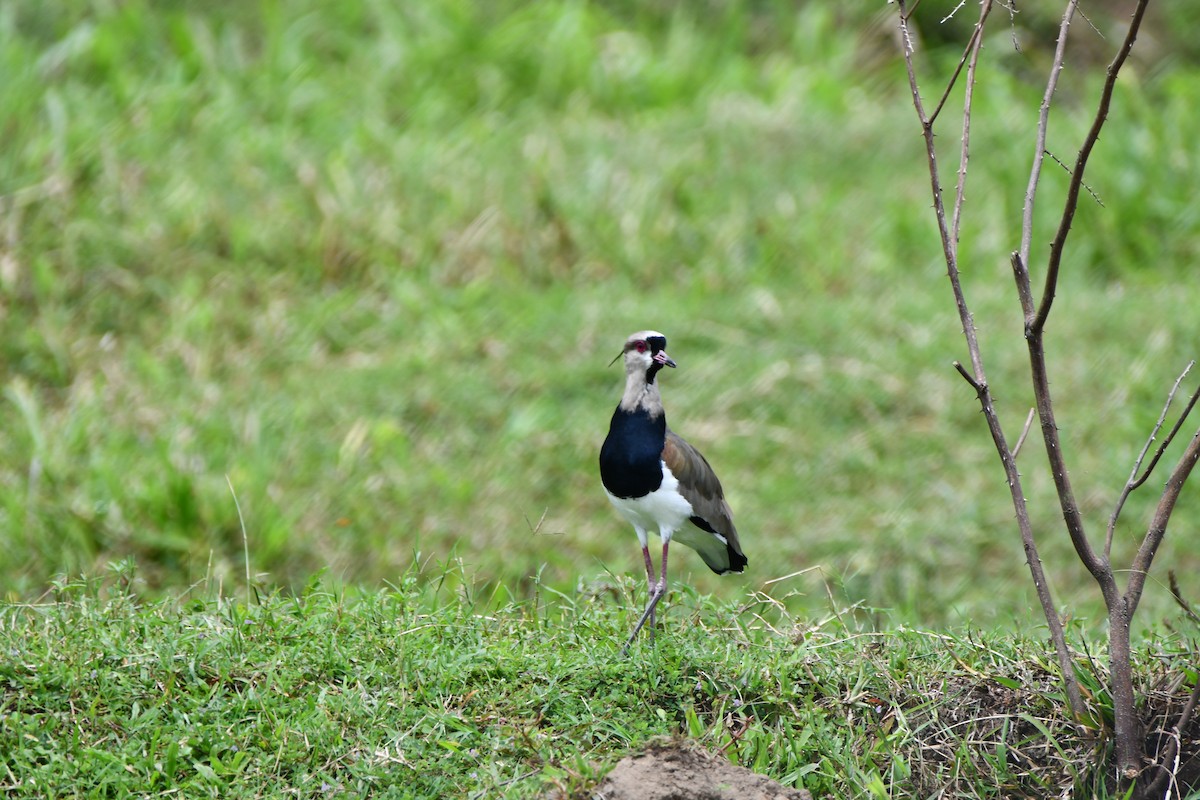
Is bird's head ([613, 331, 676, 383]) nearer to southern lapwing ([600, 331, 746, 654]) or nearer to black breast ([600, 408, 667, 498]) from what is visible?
southern lapwing ([600, 331, 746, 654])

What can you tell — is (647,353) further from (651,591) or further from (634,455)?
(651,591)

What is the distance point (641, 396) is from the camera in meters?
3.69

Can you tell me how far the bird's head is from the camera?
12.0 ft

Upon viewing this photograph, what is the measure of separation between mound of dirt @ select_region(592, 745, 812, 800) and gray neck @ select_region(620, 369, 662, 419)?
2.90 ft

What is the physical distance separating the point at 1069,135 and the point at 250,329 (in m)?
5.05

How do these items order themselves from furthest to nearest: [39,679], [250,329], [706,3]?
1. [706,3]
2. [250,329]
3. [39,679]

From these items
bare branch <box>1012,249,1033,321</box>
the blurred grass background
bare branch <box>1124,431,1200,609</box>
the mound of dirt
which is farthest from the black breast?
bare branch <box>1124,431,1200,609</box>

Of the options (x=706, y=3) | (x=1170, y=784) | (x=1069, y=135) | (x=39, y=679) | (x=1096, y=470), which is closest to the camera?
(x=1170, y=784)

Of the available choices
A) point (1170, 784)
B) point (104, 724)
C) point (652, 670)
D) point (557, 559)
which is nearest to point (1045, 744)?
point (1170, 784)

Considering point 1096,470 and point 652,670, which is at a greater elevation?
point 1096,470

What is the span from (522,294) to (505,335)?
0.39 metres

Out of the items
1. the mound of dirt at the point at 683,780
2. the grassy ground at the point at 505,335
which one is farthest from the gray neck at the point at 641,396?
the mound of dirt at the point at 683,780

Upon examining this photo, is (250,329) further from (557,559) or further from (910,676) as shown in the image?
(910,676)

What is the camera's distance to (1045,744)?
3.42m
